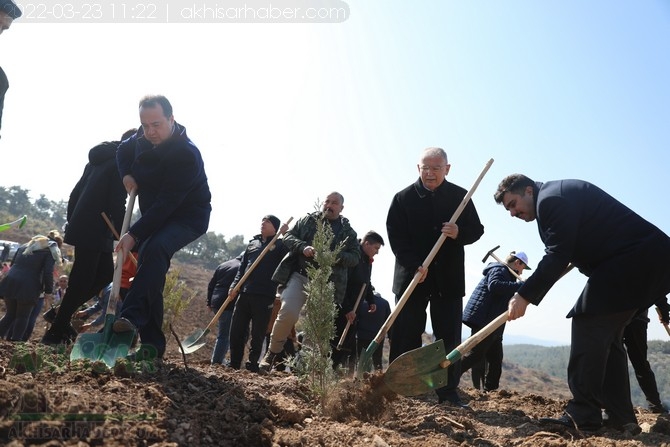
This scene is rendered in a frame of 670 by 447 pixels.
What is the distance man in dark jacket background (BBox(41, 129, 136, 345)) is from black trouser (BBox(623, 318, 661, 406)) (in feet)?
16.0

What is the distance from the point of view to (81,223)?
4324 mm

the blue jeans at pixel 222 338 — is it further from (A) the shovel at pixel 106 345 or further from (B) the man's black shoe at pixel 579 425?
(B) the man's black shoe at pixel 579 425

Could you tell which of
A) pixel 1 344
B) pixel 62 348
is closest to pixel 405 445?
pixel 62 348

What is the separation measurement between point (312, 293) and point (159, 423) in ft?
4.67

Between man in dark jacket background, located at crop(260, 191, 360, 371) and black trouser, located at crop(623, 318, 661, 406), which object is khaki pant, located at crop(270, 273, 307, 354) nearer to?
man in dark jacket background, located at crop(260, 191, 360, 371)

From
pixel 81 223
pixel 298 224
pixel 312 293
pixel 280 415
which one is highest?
pixel 298 224

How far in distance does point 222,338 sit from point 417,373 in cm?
390

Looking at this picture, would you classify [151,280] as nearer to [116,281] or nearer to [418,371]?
[116,281]

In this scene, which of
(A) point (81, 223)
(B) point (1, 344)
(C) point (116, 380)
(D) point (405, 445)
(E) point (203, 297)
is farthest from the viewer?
(E) point (203, 297)

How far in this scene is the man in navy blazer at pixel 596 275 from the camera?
130 inches

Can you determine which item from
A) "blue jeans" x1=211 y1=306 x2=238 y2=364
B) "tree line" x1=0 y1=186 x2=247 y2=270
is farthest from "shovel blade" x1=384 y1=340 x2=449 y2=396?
"tree line" x1=0 y1=186 x2=247 y2=270

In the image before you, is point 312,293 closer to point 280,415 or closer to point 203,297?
point 280,415

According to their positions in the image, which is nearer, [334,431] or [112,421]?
[112,421]

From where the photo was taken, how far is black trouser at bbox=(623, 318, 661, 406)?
5355mm
